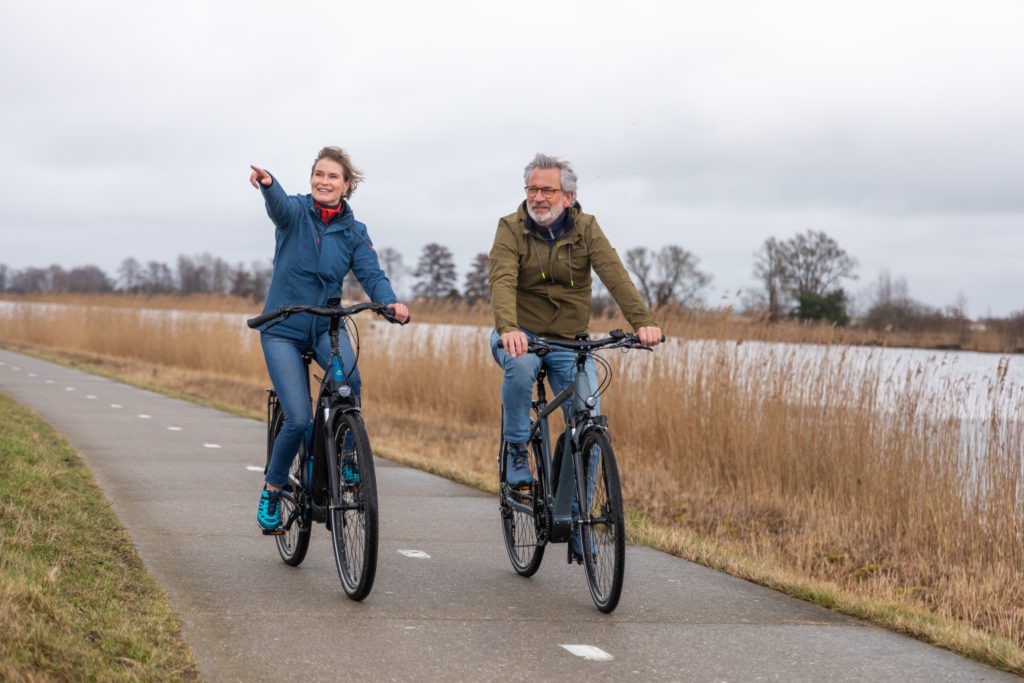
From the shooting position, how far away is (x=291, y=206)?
556cm

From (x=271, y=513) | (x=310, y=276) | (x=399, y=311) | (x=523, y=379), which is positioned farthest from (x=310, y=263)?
→ (x=271, y=513)

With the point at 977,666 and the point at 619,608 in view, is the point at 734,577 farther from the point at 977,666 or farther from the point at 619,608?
the point at 977,666

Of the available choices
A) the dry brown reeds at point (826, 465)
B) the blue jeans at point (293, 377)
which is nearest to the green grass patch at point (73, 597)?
the blue jeans at point (293, 377)

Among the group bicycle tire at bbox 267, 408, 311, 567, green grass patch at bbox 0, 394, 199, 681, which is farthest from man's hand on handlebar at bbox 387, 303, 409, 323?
green grass patch at bbox 0, 394, 199, 681

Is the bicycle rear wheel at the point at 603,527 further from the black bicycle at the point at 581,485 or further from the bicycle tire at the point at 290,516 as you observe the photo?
the bicycle tire at the point at 290,516

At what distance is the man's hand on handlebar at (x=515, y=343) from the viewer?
201 inches

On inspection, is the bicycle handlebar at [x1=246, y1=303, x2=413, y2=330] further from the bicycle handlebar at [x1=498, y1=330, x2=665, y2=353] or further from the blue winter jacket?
the bicycle handlebar at [x1=498, y1=330, x2=665, y2=353]

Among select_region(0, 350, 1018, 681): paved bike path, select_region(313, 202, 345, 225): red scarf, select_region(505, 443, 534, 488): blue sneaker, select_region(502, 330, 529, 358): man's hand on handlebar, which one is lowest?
select_region(0, 350, 1018, 681): paved bike path

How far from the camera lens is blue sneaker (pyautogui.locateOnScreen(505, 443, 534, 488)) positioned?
5.86 meters

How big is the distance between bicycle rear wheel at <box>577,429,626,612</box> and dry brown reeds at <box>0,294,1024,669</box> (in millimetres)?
1309

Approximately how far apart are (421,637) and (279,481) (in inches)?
60.0

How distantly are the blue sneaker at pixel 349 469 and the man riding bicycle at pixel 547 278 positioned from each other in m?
0.89

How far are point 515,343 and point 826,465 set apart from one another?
5.80 m

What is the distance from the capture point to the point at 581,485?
5.19 metres
